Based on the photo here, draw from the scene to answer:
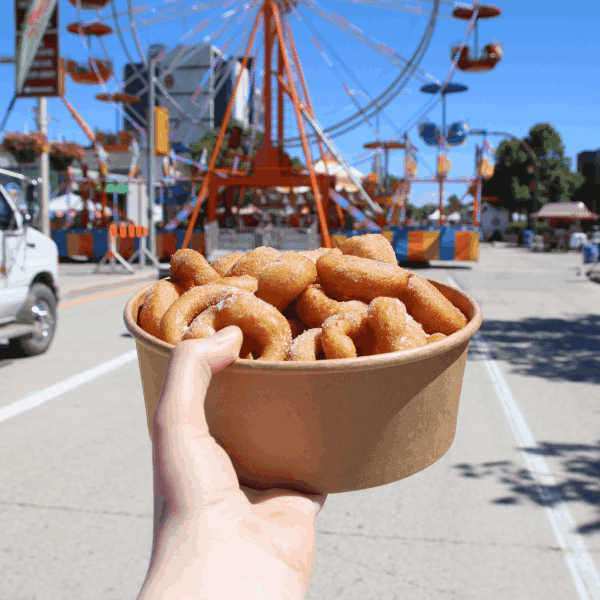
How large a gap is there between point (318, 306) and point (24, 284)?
697cm

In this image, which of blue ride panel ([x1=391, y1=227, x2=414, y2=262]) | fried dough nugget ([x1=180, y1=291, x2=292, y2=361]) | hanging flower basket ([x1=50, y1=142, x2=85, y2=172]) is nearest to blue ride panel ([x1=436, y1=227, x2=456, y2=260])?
blue ride panel ([x1=391, y1=227, x2=414, y2=262])

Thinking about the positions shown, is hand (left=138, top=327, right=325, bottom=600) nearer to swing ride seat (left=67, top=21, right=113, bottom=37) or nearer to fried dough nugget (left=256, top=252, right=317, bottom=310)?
fried dough nugget (left=256, top=252, right=317, bottom=310)

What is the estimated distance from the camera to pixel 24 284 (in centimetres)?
792

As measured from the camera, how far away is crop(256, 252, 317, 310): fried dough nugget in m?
1.87

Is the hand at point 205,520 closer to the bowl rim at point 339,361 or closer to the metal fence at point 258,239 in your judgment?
the bowl rim at point 339,361

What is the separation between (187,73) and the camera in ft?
336

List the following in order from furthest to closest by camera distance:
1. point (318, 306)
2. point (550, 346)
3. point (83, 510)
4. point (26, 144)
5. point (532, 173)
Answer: point (532, 173) → point (26, 144) → point (550, 346) → point (83, 510) → point (318, 306)

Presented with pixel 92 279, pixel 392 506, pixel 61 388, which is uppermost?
pixel 392 506

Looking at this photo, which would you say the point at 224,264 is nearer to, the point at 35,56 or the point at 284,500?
the point at 284,500

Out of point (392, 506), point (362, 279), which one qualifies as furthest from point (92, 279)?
point (362, 279)

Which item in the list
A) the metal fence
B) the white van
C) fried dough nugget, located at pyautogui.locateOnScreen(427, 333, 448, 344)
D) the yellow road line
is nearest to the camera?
fried dough nugget, located at pyautogui.locateOnScreen(427, 333, 448, 344)

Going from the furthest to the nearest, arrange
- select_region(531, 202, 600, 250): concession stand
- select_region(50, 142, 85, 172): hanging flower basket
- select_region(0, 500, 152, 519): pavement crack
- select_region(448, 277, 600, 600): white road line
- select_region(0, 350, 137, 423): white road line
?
select_region(531, 202, 600, 250): concession stand < select_region(50, 142, 85, 172): hanging flower basket < select_region(0, 350, 137, 423): white road line < select_region(0, 500, 152, 519): pavement crack < select_region(448, 277, 600, 600): white road line

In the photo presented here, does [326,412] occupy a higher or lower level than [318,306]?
lower

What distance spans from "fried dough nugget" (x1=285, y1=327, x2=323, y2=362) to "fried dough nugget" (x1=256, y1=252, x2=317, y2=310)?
0.56 ft
